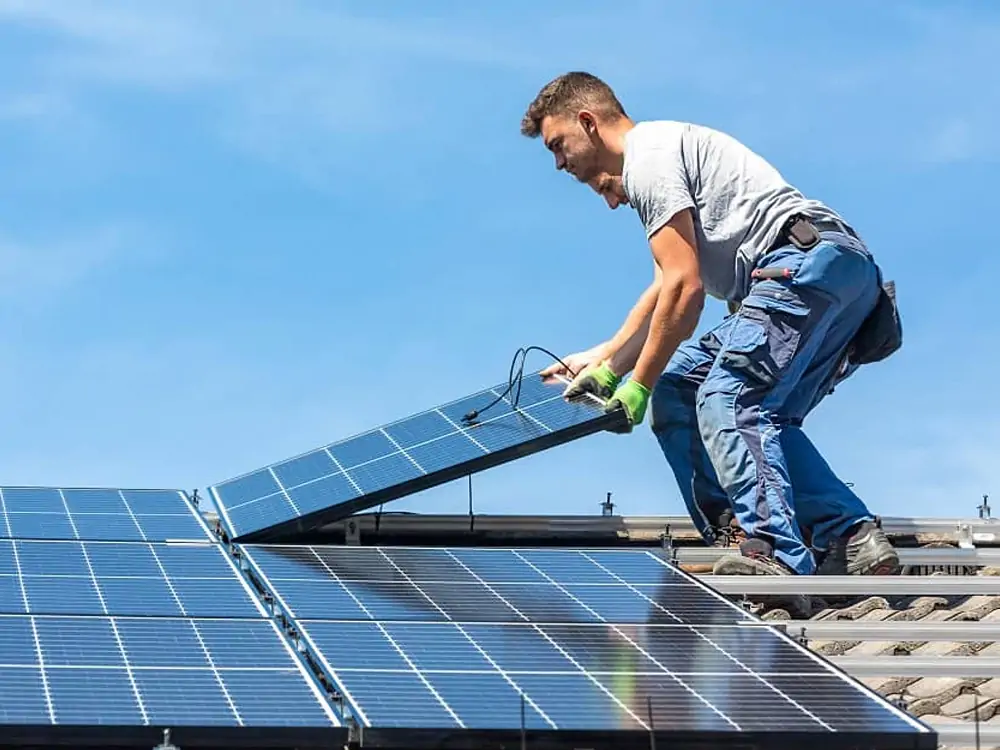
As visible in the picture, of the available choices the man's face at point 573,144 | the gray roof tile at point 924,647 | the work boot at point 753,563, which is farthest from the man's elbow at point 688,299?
the gray roof tile at point 924,647

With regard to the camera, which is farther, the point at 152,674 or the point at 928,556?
the point at 928,556

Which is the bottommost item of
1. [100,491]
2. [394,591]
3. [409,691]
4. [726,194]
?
[409,691]

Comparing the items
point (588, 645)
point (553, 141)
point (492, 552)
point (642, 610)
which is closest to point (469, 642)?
point (588, 645)

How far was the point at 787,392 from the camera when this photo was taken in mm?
12031

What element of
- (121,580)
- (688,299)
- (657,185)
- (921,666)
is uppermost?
(657,185)

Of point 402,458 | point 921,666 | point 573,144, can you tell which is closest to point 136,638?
point 921,666

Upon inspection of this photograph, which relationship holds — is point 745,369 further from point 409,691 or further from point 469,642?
point 409,691

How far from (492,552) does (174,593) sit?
205 centimetres

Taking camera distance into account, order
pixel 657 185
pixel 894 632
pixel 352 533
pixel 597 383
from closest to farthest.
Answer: pixel 894 632, pixel 657 185, pixel 352 533, pixel 597 383

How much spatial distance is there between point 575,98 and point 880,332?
2.32 meters

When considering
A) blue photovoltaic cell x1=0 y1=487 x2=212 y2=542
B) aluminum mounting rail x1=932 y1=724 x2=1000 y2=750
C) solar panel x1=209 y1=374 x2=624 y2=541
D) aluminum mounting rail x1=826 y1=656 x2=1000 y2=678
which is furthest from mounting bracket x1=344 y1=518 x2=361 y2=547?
Result: aluminum mounting rail x1=932 y1=724 x2=1000 y2=750

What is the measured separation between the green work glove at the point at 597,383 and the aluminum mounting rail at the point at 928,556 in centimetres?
128

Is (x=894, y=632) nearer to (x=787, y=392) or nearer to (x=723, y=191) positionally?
(x=787, y=392)

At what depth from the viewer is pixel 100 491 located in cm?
1377
